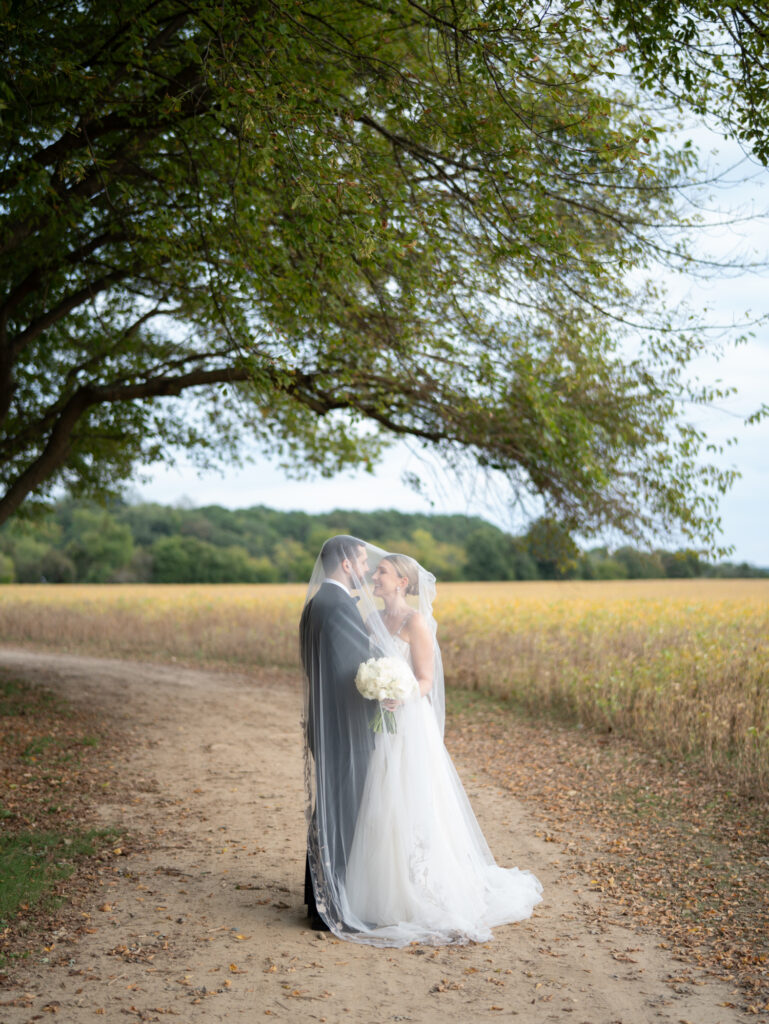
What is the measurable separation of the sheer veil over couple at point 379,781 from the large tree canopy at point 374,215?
2910 millimetres

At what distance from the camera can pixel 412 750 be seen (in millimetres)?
5707

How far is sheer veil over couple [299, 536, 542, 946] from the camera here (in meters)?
5.46

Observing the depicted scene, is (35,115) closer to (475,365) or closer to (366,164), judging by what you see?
(366,164)

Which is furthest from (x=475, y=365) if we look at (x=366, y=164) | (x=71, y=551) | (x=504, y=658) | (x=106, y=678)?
(x=71, y=551)

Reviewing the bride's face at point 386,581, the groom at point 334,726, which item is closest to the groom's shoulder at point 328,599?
the groom at point 334,726

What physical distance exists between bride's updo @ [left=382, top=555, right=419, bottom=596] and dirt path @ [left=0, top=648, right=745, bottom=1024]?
7.25 ft

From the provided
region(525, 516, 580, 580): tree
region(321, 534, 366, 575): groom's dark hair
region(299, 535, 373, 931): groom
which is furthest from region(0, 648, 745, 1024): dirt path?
region(525, 516, 580, 580): tree

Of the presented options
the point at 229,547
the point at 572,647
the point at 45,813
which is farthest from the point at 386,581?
the point at 229,547

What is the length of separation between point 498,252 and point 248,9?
3.15 meters

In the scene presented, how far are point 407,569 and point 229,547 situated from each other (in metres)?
54.4

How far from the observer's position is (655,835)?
793 centimetres

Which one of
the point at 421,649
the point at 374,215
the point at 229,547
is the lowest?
the point at 421,649

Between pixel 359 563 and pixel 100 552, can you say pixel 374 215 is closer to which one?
pixel 359 563

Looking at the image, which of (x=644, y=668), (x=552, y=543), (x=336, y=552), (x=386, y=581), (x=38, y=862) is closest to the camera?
(x=336, y=552)
